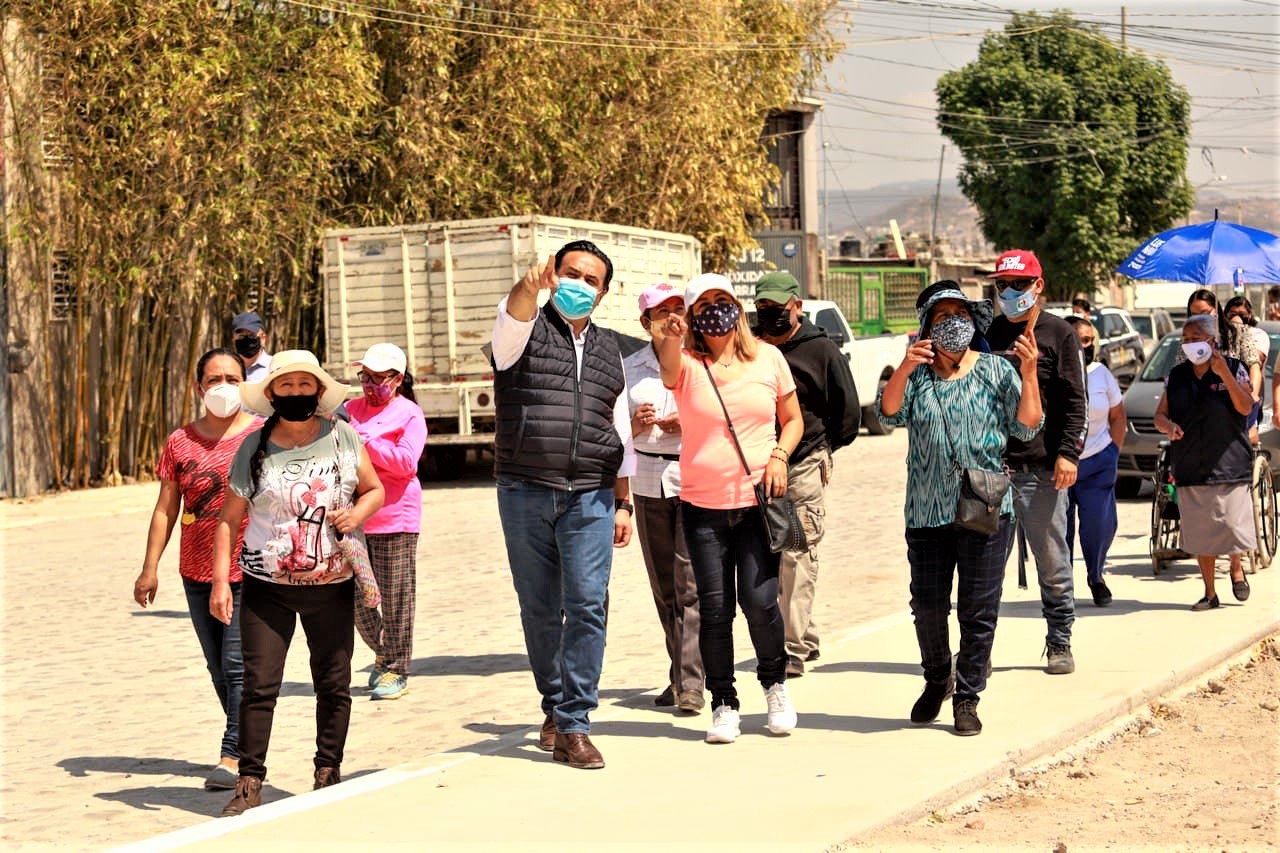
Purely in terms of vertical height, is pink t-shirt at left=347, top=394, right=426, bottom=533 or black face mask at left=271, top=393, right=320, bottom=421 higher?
black face mask at left=271, top=393, right=320, bottom=421

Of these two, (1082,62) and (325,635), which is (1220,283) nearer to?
(325,635)

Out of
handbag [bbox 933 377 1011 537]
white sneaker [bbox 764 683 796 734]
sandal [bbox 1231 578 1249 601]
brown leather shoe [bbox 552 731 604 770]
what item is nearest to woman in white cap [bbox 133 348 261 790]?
brown leather shoe [bbox 552 731 604 770]

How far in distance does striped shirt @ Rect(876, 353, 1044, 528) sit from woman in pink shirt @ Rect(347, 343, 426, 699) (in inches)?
106

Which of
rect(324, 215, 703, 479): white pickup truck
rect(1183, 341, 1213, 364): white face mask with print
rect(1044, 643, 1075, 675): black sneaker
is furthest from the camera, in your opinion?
rect(324, 215, 703, 479): white pickup truck

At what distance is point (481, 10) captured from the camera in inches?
1053

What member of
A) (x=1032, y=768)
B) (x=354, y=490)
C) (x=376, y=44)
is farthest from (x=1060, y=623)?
(x=376, y=44)

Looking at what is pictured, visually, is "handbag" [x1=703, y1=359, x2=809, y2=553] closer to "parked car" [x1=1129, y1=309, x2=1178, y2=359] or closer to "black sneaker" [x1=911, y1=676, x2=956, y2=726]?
"black sneaker" [x1=911, y1=676, x2=956, y2=726]

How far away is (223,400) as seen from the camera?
726 cm

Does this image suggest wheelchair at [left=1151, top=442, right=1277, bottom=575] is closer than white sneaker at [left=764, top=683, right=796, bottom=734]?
No

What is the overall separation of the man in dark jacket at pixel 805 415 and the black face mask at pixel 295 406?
2615 mm

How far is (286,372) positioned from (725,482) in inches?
70.2

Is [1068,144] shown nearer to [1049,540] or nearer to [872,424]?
[872,424]

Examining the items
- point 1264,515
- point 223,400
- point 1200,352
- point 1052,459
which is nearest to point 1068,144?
point 1264,515

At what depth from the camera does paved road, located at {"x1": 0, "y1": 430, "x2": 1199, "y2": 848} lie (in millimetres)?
7199
